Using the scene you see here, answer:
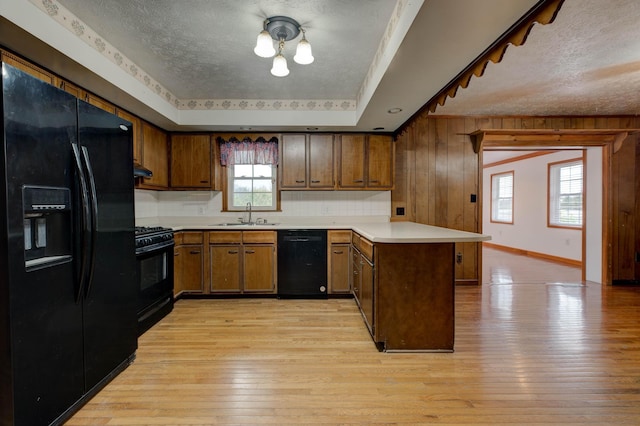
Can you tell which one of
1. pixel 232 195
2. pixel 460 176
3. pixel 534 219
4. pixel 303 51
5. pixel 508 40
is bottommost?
pixel 534 219

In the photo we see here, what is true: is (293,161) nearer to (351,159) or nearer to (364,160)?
(351,159)

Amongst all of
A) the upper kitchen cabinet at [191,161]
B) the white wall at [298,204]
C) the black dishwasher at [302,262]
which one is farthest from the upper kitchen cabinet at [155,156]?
the black dishwasher at [302,262]

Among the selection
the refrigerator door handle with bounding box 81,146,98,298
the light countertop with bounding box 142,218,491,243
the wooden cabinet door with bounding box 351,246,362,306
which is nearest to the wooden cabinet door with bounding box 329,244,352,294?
the wooden cabinet door with bounding box 351,246,362,306

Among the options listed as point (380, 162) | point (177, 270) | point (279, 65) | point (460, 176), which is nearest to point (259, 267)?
point (177, 270)

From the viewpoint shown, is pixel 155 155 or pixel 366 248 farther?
pixel 155 155

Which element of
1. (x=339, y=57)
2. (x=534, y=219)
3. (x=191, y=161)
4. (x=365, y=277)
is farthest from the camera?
(x=534, y=219)

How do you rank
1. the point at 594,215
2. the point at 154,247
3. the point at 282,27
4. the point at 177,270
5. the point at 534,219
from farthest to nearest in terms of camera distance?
the point at 534,219 → the point at 594,215 → the point at 177,270 → the point at 154,247 → the point at 282,27

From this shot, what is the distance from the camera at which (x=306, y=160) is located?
407cm

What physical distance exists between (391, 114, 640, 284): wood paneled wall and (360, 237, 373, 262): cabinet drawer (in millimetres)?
1576

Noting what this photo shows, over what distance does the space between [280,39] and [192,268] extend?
2.75 meters

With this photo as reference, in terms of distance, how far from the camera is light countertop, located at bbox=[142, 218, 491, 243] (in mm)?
2170

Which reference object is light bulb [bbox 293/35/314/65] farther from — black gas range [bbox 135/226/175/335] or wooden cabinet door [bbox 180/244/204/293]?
wooden cabinet door [bbox 180/244/204/293]

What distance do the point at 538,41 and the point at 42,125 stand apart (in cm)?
329

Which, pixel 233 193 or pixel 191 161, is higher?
pixel 191 161
